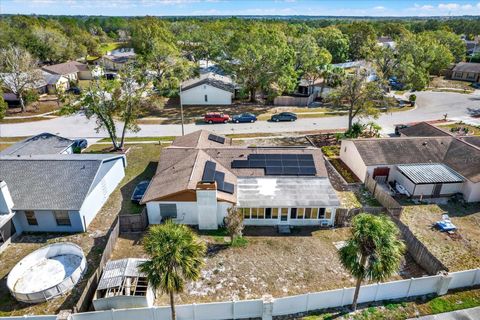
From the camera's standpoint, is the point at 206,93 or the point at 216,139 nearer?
the point at 216,139

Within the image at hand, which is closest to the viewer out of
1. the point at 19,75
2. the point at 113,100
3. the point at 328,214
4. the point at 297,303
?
the point at 297,303

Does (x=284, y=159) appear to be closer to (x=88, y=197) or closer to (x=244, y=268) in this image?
(x=244, y=268)

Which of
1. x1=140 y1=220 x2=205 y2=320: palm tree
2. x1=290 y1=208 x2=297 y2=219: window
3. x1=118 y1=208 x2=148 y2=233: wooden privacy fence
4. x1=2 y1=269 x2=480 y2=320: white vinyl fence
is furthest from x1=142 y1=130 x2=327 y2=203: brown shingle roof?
x1=140 y1=220 x2=205 y2=320: palm tree

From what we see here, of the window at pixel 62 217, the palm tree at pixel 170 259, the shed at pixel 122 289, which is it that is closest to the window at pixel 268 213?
the shed at pixel 122 289

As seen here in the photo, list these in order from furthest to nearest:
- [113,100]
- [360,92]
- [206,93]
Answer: [206,93] → [360,92] → [113,100]

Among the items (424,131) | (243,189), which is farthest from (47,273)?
(424,131)

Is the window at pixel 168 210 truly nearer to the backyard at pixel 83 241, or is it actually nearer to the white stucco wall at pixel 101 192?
the backyard at pixel 83 241

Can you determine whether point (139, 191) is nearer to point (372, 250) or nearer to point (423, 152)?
point (372, 250)

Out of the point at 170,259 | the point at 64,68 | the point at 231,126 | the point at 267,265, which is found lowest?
the point at 267,265
